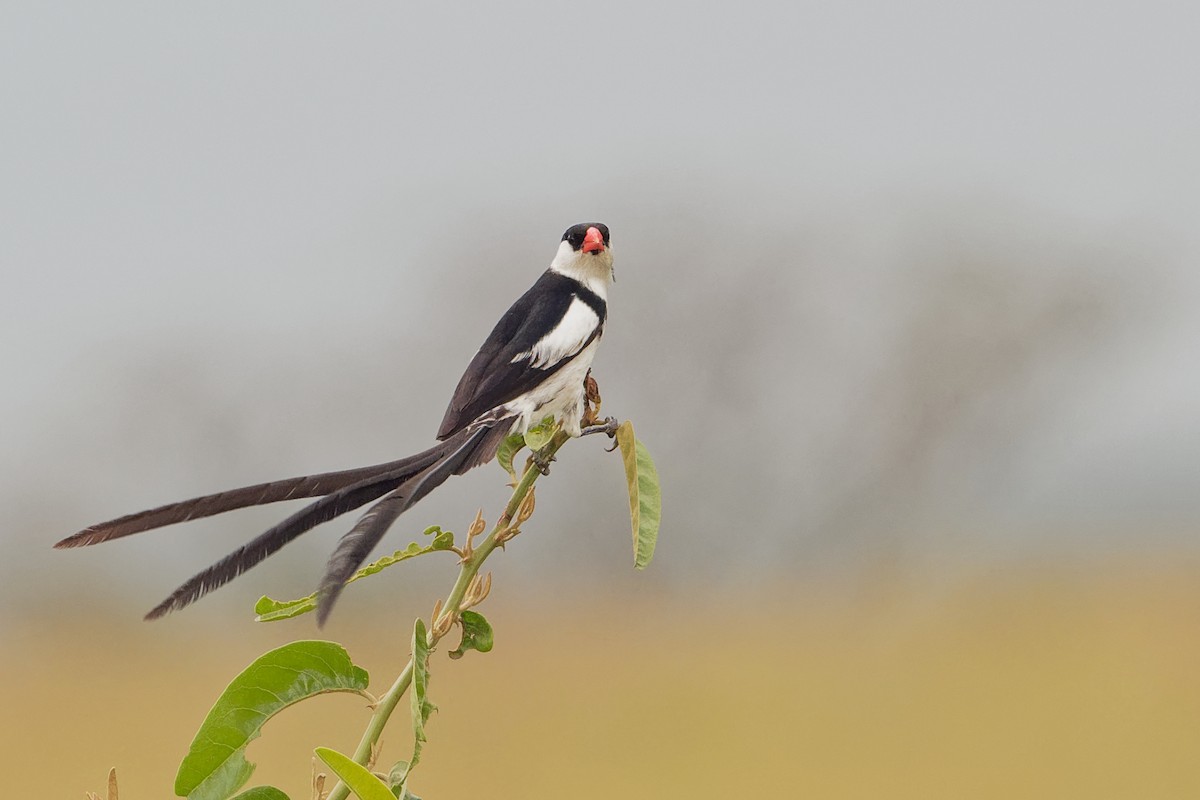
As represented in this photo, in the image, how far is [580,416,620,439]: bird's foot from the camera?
89 centimetres

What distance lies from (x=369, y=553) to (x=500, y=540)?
0.08m

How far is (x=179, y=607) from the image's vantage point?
0.57 m

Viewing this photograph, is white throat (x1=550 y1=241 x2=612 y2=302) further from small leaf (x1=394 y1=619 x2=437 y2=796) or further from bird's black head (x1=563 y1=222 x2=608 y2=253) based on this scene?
small leaf (x1=394 y1=619 x2=437 y2=796)

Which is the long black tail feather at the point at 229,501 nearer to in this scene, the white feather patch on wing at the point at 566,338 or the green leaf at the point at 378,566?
Result: the green leaf at the point at 378,566

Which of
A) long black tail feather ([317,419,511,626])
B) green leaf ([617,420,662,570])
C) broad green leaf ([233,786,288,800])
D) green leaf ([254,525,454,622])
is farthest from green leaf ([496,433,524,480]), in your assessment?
broad green leaf ([233,786,288,800])

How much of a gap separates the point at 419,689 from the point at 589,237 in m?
0.82

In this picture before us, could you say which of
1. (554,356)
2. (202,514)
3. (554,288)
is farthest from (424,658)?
(554,288)

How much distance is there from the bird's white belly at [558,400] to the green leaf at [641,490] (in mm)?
170

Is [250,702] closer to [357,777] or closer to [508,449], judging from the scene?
[357,777]

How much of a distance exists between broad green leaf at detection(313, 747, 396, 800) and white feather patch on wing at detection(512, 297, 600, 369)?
617 mm

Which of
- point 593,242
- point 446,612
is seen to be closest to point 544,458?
point 446,612

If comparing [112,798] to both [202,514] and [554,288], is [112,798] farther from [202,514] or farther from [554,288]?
[554,288]

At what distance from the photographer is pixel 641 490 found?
733mm

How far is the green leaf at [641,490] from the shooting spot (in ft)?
2.35
